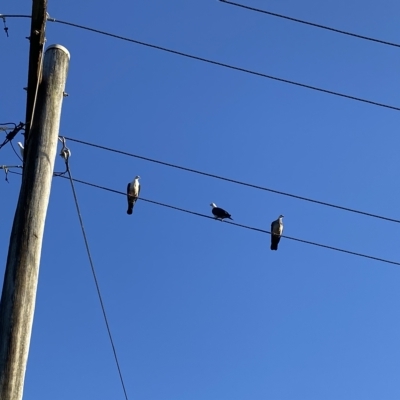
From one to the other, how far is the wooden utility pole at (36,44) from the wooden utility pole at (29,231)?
7 centimetres

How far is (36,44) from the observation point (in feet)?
18.6

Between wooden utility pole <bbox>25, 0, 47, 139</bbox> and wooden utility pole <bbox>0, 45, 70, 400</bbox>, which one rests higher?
wooden utility pole <bbox>25, 0, 47, 139</bbox>

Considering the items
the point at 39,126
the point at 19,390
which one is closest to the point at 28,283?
the point at 19,390

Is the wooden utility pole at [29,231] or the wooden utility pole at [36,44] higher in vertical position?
the wooden utility pole at [36,44]

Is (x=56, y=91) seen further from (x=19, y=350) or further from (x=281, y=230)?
(x=281, y=230)

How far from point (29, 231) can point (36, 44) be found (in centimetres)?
137

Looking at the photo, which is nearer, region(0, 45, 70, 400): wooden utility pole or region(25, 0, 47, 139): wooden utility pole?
region(0, 45, 70, 400): wooden utility pole

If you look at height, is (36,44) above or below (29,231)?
above

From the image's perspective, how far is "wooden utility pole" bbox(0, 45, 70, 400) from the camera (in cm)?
475

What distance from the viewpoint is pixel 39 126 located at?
223 inches

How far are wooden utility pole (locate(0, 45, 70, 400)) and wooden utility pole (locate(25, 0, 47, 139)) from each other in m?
0.07

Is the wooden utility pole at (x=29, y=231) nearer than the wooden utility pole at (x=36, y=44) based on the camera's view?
Yes

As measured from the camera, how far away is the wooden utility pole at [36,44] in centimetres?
566

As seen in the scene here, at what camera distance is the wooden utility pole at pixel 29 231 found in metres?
4.75
